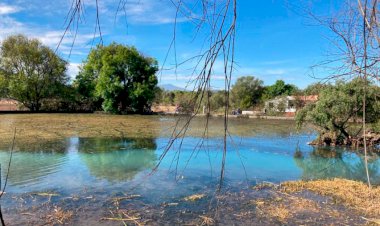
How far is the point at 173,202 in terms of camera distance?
669 centimetres

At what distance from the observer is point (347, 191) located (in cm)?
775

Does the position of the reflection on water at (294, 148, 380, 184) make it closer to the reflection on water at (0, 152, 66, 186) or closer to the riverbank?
the riverbank

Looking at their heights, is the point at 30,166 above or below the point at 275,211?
above

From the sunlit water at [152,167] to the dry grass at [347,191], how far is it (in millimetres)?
964

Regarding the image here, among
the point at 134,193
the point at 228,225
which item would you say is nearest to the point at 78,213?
the point at 134,193

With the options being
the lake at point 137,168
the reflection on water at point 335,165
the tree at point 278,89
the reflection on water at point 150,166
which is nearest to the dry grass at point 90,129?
the lake at point 137,168

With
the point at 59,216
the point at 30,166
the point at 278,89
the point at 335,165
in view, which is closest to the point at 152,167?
the point at 30,166

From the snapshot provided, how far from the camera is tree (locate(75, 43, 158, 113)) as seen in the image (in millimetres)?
37719

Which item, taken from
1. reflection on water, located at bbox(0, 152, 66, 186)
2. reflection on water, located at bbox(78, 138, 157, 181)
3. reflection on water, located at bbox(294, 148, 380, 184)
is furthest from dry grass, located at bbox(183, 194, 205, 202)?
reflection on water, located at bbox(294, 148, 380, 184)

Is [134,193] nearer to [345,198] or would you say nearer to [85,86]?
[345,198]

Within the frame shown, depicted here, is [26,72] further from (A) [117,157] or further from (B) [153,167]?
(B) [153,167]

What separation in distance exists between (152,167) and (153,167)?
28 cm

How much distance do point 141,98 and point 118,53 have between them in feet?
18.9

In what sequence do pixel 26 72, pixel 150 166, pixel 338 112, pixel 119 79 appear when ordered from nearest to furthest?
pixel 150 166 → pixel 338 112 → pixel 26 72 → pixel 119 79
